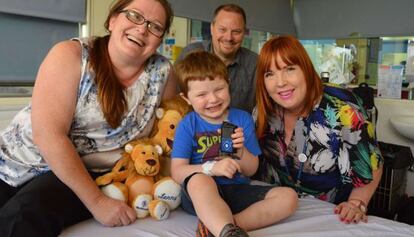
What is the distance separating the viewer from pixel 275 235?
1002mm

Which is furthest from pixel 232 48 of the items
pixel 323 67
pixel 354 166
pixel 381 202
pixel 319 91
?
pixel 323 67

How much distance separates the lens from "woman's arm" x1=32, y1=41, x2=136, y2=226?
1.02 m

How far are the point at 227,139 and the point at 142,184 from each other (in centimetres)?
33

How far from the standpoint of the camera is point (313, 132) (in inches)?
50.4

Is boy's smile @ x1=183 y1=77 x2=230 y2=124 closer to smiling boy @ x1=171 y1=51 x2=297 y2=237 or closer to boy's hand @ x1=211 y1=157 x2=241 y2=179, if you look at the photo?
smiling boy @ x1=171 y1=51 x2=297 y2=237

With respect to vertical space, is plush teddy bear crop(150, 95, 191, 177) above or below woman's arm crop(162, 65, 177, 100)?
below

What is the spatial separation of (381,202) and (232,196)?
1339 millimetres

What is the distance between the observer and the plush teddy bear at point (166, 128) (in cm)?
129

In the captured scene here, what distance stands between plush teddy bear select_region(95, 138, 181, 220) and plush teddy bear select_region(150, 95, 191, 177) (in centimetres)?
6

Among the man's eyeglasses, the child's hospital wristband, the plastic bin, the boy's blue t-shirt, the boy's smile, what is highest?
the man's eyeglasses

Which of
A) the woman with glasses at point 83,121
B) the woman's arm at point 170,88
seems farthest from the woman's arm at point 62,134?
the woman's arm at point 170,88

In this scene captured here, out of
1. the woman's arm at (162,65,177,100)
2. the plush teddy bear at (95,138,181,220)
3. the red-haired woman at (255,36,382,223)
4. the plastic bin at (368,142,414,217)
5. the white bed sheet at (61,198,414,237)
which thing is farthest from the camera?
the plastic bin at (368,142,414,217)

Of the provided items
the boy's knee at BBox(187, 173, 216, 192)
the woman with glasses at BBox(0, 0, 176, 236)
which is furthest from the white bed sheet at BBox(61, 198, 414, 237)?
the boy's knee at BBox(187, 173, 216, 192)

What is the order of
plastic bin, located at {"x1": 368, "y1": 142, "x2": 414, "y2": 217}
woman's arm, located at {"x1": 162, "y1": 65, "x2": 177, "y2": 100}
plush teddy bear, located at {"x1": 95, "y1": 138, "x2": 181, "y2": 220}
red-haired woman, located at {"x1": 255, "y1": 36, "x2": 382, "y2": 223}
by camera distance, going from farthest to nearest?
plastic bin, located at {"x1": 368, "y1": 142, "x2": 414, "y2": 217}, woman's arm, located at {"x1": 162, "y1": 65, "x2": 177, "y2": 100}, red-haired woman, located at {"x1": 255, "y1": 36, "x2": 382, "y2": 223}, plush teddy bear, located at {"x1": 95, "y1": 138, "x2": 181, "y2": 220}
